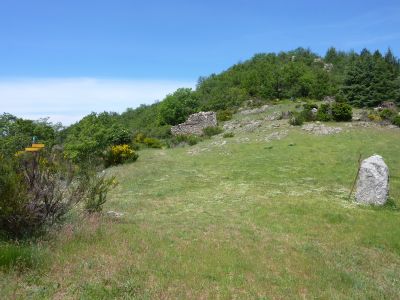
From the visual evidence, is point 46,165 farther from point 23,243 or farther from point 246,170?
point 246,170

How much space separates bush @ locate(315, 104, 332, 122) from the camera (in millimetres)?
33469

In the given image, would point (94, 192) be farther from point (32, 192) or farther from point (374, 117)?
point (374, 117)

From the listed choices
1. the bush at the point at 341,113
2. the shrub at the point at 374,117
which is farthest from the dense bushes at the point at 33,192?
the shrub at the point at 374,117

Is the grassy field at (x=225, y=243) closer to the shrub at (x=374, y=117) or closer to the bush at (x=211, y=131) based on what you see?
the shrub at (x=374, y=117)

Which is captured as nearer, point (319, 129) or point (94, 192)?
point (94, 192)

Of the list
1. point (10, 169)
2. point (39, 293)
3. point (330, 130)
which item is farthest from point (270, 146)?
point (39, 293)

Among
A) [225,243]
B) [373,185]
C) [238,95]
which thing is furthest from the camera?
[238,95]

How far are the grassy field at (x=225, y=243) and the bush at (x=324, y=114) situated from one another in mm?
12513

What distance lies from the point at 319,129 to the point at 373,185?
1619cm

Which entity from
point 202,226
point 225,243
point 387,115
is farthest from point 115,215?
point 387,115

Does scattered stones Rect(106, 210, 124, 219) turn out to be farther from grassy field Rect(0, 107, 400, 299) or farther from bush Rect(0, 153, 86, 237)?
bush Rect(0, 153, 86, 237)

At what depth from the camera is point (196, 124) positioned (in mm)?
41781

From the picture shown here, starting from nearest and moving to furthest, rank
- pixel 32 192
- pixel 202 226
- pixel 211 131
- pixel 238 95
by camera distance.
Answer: pixel 32 192
pixel 202 226
pixel 211 131
pixel 238 95

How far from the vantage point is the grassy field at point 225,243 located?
6.65 metres
